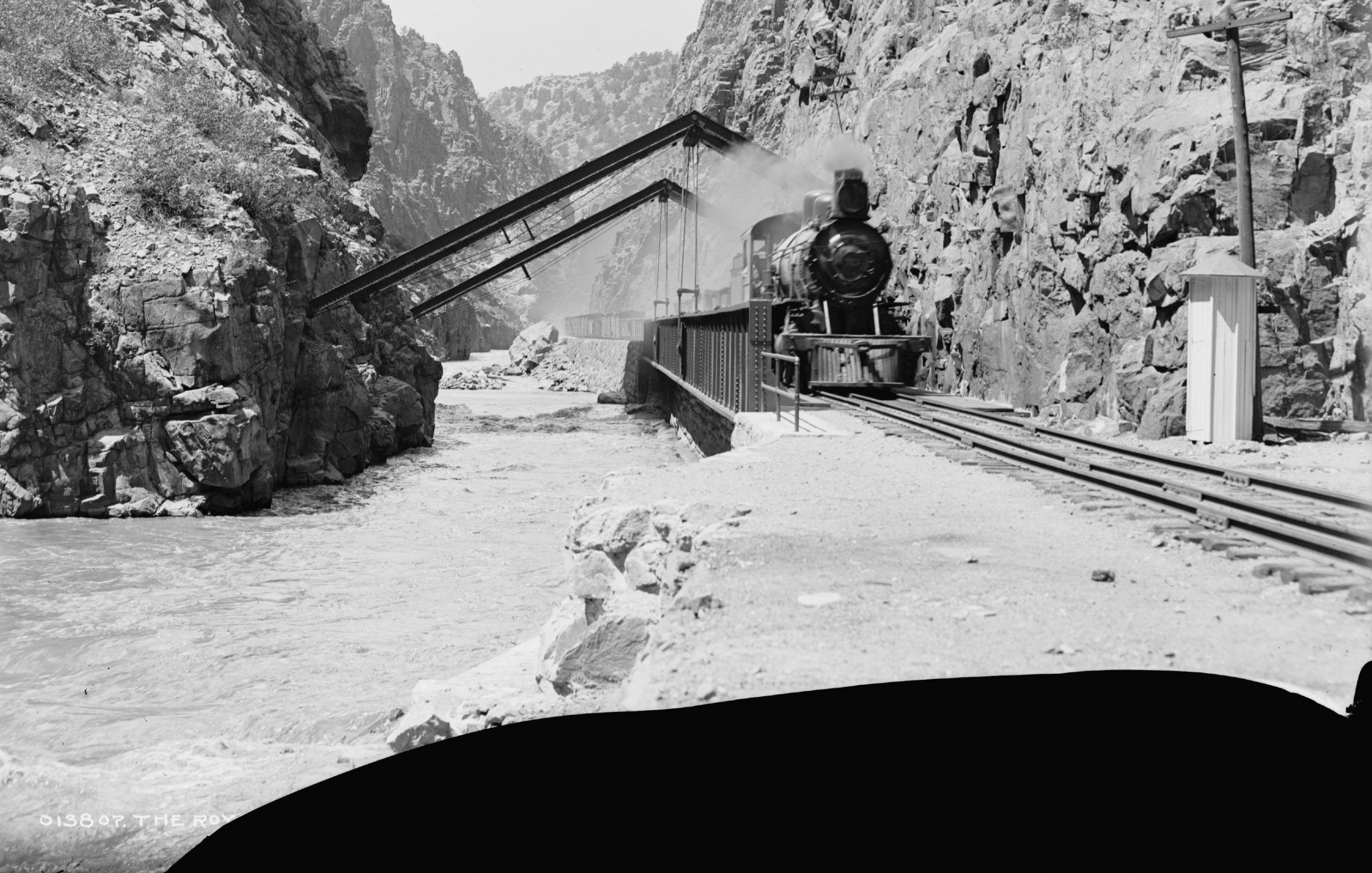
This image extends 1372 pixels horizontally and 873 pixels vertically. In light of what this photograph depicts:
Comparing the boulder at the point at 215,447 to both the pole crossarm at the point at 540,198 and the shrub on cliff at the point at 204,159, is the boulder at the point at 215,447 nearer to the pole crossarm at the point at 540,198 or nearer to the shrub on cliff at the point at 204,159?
the shrub on cliff at the point at 204,159

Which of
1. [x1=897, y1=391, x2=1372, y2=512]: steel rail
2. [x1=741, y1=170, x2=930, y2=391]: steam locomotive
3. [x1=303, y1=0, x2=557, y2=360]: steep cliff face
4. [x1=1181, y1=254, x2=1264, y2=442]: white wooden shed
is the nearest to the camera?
[x1=897, y1=391, x2=1372, y2=512]: steel rail

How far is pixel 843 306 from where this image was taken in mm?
16703

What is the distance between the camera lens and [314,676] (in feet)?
23.6

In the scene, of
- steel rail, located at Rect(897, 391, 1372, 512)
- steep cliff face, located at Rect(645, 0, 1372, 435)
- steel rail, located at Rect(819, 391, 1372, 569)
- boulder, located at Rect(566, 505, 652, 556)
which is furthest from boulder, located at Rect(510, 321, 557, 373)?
boulder, located at Rect(566, 505, 652, 556)

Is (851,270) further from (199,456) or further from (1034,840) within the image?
(1034,840)

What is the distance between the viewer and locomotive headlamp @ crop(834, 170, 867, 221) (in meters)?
16.7

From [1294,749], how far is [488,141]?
137747mm

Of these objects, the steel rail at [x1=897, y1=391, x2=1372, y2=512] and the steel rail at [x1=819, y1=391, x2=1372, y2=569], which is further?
the steel rail at [x1=897, y1=391, x2=1372, y2=512]

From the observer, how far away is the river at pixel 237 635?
1.84m

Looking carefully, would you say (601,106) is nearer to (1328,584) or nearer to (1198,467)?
(1198,467)

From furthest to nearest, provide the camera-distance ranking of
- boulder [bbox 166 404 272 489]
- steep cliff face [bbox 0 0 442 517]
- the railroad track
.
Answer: boulder [bbox 166 404 272 489] < steep cliff face [bbox 0 0 442 517] < the railroad track

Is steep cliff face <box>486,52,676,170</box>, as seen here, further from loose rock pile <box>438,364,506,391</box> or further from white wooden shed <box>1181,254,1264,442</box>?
white wooden shed <box>1181,254,1264,442</box>

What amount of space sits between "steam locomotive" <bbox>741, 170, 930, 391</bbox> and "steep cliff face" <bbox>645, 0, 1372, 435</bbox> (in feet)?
8.05

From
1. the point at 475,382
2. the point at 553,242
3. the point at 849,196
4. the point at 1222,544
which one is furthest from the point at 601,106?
the point at 1222,544
